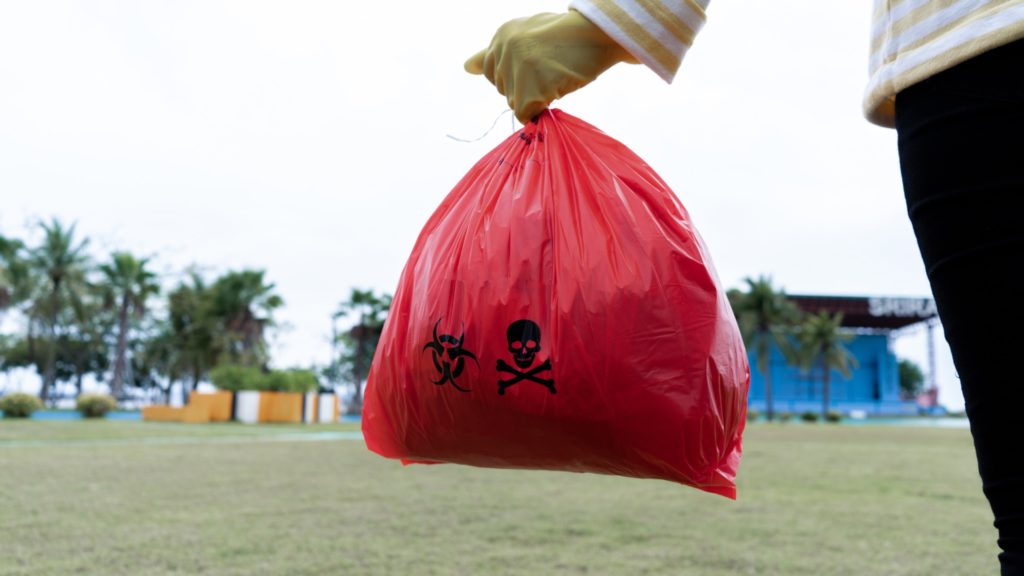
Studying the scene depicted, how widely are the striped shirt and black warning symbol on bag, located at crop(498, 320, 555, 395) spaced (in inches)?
17.1

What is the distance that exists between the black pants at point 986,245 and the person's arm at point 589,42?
0.41 meters

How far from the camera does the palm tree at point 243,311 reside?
37625 mm

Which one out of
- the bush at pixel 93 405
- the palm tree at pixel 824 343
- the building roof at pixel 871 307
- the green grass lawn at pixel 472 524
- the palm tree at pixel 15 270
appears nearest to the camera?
the green grass lawn at pixel 472 524

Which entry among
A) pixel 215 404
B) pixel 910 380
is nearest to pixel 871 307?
pixel 910 380

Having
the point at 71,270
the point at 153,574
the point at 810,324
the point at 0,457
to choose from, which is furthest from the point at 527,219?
the point at 810,324

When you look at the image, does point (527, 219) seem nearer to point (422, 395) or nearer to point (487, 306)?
point (487, 306)

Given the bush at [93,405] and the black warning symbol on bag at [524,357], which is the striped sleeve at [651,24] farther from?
the bush at [93,405]

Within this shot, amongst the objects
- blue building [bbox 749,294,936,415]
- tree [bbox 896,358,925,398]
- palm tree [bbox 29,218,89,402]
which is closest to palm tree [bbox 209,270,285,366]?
palm tree [bbox 29,218,89,402]

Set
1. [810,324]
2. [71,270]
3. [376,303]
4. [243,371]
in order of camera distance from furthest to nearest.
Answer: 1. [810,324]
2. [376,303]
3. [71,270]
4. [243,371]

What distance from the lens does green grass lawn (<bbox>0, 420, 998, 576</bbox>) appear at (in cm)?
276

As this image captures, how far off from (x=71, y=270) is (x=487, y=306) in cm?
3842

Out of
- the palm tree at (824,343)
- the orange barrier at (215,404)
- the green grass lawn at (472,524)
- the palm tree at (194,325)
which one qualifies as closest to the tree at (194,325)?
the palm tree at (194,325)

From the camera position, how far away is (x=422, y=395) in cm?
137

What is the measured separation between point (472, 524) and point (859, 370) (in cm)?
6041
